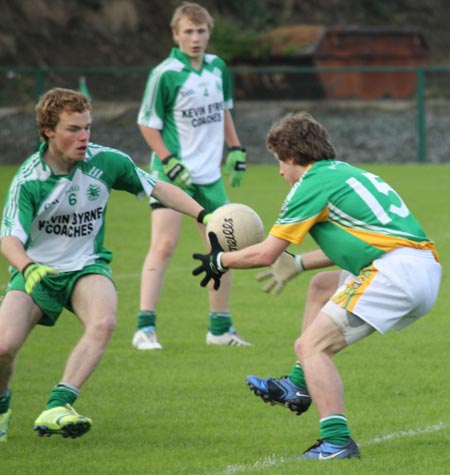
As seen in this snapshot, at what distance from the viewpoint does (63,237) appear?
22.6 feet

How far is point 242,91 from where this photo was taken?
103ft

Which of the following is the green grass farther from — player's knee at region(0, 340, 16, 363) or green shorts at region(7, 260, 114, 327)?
green shorts at region(7, 260, 114, 327)

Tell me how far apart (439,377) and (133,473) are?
2.77 meters

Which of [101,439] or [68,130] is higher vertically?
[68,130]

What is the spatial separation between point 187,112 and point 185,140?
0.69 ft

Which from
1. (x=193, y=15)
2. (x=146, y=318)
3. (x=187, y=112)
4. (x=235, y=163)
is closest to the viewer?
(x=146, y=318)

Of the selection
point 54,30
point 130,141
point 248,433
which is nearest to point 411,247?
point 248,433

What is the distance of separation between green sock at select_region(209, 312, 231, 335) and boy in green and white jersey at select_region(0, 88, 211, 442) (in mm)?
2733

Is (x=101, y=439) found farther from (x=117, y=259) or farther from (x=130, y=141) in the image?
(x=130, y=141)

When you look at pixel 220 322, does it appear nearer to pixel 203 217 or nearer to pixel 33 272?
pixel 203 217

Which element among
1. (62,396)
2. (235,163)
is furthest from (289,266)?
(235,163)

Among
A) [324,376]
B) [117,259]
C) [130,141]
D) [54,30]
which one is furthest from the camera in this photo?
[54,30]

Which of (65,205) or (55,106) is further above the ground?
(55,106)

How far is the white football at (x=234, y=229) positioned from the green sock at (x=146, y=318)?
2.69 meters
